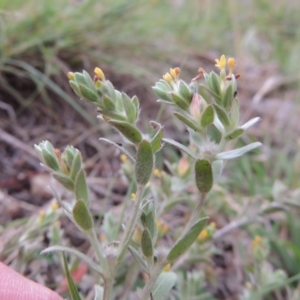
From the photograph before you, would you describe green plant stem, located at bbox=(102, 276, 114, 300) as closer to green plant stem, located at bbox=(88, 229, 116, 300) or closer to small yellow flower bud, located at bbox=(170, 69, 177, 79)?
green plant stem, located at bbox=(88, 229, 116, 300)

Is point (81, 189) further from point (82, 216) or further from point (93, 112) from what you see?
point (93, 112)

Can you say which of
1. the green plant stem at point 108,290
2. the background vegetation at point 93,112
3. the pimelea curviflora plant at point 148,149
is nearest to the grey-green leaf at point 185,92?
the pimelea curviflora plant at point 148,149

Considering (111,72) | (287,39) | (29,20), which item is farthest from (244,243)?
(287,39)

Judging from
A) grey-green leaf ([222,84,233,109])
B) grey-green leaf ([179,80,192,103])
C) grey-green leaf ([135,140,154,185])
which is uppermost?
grey-green leaf ([179,80,192,103])

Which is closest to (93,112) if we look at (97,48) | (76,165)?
(97,48)

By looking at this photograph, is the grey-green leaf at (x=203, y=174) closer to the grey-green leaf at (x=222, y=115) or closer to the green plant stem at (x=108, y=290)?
the grey-green leaf at (x=222, y=115)

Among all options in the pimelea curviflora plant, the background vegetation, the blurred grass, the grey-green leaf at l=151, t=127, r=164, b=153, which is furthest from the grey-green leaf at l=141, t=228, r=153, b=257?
the blurred grass

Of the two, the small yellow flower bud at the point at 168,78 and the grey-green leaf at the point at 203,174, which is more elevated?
the small yellow flower bud at the point at 168,78

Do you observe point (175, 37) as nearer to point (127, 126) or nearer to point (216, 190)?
point (216, 190)
